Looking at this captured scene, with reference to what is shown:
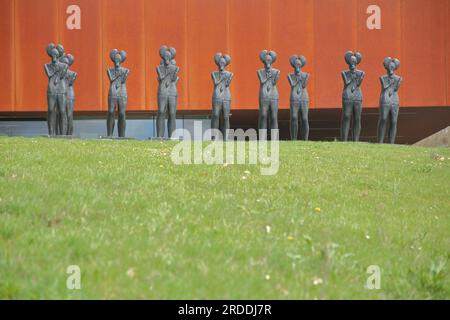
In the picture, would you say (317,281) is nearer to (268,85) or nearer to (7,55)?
(268,85)

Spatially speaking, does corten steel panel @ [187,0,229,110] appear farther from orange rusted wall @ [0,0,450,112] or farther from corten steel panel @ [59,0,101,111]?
corten steel panel @ [59,0,101,111]

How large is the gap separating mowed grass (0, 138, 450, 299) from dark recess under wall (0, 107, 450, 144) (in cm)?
1832

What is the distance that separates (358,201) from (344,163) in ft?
Result: 10.7

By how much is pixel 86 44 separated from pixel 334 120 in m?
12.1

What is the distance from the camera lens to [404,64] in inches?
1020

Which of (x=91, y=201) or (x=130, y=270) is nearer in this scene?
(x=130, y=270)

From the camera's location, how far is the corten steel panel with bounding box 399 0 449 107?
2567 centimetres

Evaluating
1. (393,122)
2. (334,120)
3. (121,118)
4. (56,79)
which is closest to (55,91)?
(56,79)

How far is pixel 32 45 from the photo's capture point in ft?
85.3

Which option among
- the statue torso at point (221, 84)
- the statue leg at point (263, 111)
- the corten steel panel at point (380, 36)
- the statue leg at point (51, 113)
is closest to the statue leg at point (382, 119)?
the statue leg at point (263, 111)

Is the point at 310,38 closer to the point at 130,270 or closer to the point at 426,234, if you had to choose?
the point at 426,234

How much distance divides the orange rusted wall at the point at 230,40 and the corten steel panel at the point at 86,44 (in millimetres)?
43

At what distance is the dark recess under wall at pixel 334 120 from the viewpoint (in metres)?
27.2
